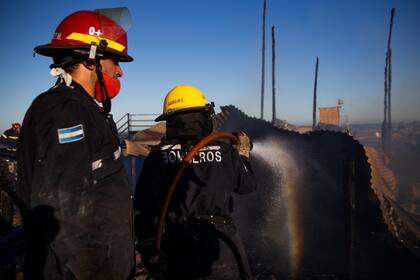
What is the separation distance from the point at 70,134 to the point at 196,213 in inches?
66.3

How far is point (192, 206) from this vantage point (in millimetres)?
2951

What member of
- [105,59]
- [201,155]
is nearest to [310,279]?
[201,155]

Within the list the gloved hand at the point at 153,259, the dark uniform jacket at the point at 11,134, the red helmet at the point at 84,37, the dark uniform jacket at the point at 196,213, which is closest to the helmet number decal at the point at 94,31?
the red helmet at the point at 84,37

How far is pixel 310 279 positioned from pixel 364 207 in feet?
7.24

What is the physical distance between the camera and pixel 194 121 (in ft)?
10.3

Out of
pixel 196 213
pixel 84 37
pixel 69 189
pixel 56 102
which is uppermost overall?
pixel 84 37

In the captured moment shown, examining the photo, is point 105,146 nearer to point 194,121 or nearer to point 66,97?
point 66,97

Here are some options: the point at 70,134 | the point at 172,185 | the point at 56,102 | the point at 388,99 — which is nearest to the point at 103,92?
the point at 56,102

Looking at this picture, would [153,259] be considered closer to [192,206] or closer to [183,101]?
[192,206]

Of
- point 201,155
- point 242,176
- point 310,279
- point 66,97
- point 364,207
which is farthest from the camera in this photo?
point 310,279

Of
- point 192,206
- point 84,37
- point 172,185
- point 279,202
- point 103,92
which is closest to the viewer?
point 84,37

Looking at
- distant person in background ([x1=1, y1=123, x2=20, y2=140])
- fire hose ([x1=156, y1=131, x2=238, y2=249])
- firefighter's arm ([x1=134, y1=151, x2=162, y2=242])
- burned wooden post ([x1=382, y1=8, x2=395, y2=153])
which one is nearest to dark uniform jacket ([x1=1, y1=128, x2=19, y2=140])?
distant person in background ([x1=1, y1=123, x2=20, y2=140])

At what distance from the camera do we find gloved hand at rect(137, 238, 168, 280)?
2.69 metres

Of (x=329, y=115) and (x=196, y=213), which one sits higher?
(x=329, y=115)
